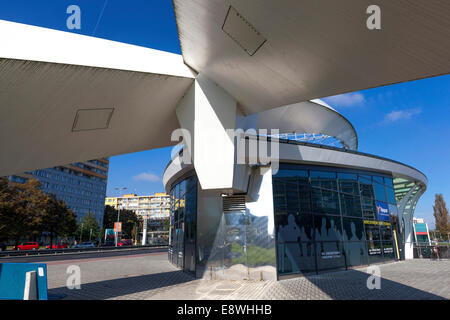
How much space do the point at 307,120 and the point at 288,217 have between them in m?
12.0

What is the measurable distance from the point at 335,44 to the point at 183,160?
32.2ft

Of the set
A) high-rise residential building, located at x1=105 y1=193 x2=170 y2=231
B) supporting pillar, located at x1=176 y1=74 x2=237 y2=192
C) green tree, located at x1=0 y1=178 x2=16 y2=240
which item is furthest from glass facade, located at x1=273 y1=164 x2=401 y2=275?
high-rise residential building, located at x1=105 y1=193 x2=170 y2=231

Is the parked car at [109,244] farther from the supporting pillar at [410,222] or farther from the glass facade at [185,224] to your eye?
the supporting pillar at [410,222]

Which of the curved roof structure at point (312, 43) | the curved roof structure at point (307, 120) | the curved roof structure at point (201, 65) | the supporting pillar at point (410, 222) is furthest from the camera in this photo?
the curved roof structure at point (307, 120)

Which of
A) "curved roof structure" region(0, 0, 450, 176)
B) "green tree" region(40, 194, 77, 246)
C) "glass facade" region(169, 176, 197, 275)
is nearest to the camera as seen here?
"curved roof structure" region(0, 0, 450, 176)

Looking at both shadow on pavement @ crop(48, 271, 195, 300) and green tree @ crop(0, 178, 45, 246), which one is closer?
shadow on pavement @ crop(48, 271, 195, 300)

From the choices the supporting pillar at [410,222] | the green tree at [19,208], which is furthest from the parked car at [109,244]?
the supporting pillar at [410,222]

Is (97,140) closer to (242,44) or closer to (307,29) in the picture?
(242,44)

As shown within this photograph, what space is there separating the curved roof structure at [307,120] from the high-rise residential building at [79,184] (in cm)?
6658

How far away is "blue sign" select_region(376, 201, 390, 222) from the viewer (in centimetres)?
1596

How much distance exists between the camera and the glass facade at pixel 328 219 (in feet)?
38.5

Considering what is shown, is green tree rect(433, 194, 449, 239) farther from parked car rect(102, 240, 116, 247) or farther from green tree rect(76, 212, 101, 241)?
green tree rect(76, 212, 101, 241)

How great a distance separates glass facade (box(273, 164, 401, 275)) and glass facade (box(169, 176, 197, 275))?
151 inches

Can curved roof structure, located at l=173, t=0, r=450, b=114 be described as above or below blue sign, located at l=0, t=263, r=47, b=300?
above
